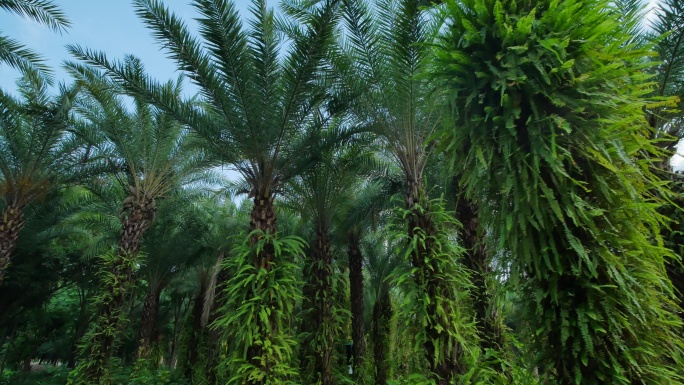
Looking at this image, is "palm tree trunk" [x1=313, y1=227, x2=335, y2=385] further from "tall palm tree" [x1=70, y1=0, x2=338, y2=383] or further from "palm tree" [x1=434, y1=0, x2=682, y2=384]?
"palm tree" [x1=434, y1=0, x2=682, y2=384]

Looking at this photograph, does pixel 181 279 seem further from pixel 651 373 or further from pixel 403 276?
pixel 651 373

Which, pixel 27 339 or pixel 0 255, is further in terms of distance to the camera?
pixel 27 339

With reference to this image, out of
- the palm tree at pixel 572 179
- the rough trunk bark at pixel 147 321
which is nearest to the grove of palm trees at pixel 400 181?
the palm tree at pixel 572 179

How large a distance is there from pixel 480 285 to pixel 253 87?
5.60m

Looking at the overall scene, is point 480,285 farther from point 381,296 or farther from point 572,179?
point 381,296

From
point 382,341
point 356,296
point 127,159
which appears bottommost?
point 382,341

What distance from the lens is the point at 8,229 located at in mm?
8836

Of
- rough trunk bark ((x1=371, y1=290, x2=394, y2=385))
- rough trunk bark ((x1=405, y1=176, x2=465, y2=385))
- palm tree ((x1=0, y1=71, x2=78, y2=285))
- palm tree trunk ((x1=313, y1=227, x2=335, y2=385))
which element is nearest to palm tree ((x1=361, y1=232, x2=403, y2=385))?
rough trunk bark ((x1=371, y1=290, x2=394, y2=385))

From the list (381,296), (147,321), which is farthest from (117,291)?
(381,296)

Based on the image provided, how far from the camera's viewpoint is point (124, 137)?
30.4 feet

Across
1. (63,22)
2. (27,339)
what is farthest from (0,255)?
(27,339)

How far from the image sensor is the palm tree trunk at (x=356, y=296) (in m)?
11.2

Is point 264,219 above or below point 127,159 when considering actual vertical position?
below

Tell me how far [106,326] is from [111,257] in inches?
55.3
